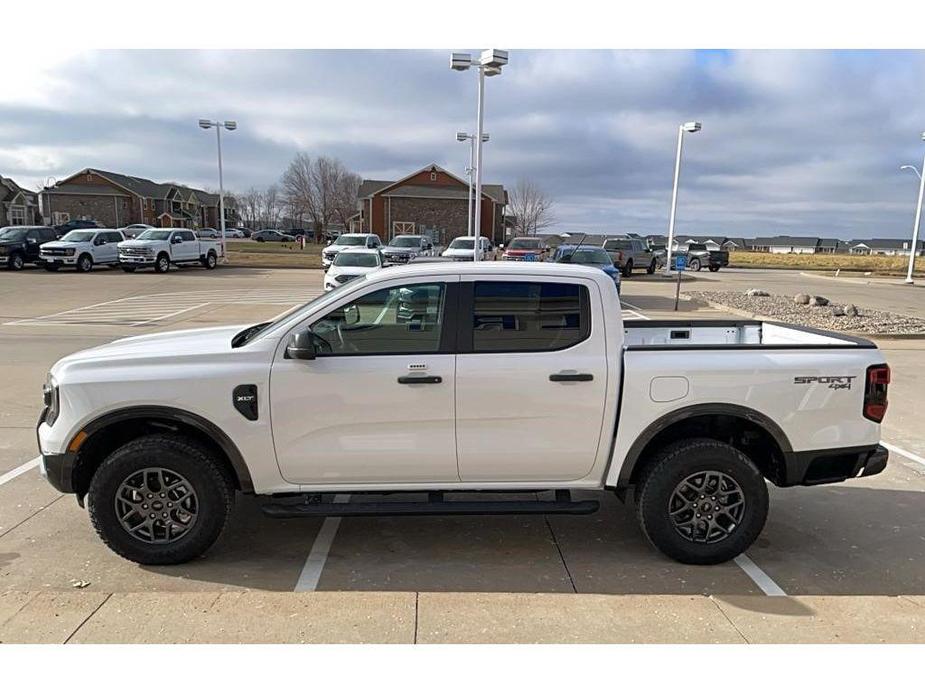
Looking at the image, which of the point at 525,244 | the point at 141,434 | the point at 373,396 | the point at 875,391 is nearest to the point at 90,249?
the point at 525,244

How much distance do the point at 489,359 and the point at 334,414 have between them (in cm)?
95

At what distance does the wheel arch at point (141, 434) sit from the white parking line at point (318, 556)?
584mm

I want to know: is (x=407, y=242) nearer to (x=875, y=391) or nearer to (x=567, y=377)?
(x=567, y=377)

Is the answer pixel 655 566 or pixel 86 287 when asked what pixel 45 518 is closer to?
pixel 655 566

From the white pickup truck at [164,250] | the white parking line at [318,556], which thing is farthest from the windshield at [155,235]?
the white parking line at [318,556]

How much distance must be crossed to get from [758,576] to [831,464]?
842 millimetres

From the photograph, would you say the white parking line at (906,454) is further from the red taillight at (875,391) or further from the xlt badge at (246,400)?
the xlt badge at (246,400)

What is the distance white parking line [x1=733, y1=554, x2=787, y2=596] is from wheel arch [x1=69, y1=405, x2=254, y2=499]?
119 inches

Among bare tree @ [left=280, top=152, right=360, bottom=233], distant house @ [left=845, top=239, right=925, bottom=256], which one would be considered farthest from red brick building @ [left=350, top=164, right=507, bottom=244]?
distant house @ [left=845, top=239, right=925, bottom=256]

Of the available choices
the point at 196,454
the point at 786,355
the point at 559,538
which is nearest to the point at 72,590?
the point at 196,454

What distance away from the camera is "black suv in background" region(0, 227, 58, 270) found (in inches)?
1081

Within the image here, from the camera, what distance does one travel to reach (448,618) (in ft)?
10.1

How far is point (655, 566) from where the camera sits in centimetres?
385

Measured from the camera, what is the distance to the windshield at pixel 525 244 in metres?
26.7
